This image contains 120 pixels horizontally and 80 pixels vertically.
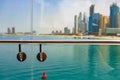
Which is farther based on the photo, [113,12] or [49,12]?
[49,12]

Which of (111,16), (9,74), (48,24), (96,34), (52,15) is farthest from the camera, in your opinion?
(9,74)

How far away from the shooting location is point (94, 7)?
3.98 m

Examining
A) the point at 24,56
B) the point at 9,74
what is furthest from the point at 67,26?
the point at 9,74

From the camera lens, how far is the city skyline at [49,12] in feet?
12.6

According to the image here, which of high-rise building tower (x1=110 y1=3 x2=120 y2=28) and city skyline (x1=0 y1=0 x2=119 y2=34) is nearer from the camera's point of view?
high-rise building tower (x1=110 y1=3 x2=120 y2=28)

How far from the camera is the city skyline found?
151 inches

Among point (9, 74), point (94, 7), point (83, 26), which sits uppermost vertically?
point (94, 7)

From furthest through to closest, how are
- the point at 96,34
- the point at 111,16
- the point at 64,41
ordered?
the point at 111,16, the point at 96,34, the point at 64,41

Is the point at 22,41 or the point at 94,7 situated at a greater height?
the point at 94,7

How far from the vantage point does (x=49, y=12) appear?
17.9 ft

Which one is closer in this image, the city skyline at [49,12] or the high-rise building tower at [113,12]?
the high-rise building tower at [113,12]

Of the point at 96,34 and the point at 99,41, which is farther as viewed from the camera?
the point at 96,34

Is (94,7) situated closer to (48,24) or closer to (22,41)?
(48,24)

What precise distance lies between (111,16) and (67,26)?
2.04ft
